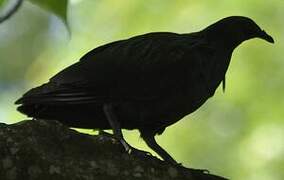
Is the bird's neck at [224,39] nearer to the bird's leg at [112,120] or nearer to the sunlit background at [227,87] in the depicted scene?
the bird's leg at [112,120]

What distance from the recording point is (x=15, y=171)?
2.39 metres

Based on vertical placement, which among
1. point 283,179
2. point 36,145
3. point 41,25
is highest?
point 36,145

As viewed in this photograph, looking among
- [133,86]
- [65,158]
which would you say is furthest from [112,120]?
[65,158]

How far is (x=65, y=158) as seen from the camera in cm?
255

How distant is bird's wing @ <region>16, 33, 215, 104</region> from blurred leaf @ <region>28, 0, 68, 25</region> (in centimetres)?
69

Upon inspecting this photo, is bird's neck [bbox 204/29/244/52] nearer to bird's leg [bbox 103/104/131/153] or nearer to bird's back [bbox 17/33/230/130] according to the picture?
bird's back [bbox 17/33/230/130]

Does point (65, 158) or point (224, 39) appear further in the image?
point (224, 39)

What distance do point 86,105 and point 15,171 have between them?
0.55 metres

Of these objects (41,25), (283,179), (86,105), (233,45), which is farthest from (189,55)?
(41,25)

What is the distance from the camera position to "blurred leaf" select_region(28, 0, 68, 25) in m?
2.16

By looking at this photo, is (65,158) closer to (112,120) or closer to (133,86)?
(112,120)

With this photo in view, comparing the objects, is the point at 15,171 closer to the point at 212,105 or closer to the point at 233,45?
the point at 233,45

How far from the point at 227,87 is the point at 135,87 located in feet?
7.38

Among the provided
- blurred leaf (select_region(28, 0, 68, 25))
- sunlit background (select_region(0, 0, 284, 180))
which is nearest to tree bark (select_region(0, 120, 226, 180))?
blurred leaf (select_region(28, 0, 68, 25))
